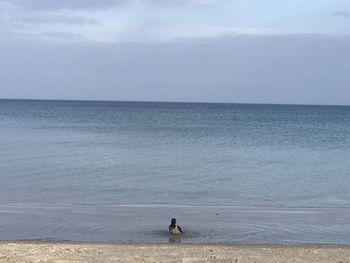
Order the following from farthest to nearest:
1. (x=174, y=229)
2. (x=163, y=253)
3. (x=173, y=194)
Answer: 1. (x=173, y=194)
2. (x=174, y=229)
3. (x=163, y=253)

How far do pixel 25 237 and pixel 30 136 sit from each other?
45264 mm

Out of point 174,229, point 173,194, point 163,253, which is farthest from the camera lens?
point 173,194

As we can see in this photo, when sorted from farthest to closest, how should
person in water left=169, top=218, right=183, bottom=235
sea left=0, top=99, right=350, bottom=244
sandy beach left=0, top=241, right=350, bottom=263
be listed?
1. sea left=0, top=99, right=350, bottom=244
2. person in water left=169, top=218, right=183, bottom=235
3. sandy beach left=0, top=241, right=350, bottom=263

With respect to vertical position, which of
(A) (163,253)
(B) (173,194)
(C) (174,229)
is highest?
(B) (173,194)

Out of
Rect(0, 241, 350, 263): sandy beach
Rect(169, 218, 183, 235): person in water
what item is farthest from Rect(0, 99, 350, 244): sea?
Rect(0, 241, 350, 263): sandy beach

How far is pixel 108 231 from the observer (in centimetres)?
2089

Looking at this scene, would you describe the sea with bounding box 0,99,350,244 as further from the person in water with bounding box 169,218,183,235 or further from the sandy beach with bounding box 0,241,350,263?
the sandy beach with bounding box 0,241,350,263

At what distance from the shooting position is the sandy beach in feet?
52.4

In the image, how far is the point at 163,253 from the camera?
16844 mm

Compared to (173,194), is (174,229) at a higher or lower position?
lower

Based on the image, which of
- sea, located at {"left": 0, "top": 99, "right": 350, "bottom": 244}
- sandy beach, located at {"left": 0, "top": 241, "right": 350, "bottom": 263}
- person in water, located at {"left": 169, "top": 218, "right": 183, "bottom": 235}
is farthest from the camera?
sea, located at {"left": 0, "top": 99, "right": 350, "bottom": 244}

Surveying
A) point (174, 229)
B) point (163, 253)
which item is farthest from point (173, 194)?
point (163, 253)

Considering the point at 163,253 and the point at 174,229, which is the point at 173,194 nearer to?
the point at 174,229

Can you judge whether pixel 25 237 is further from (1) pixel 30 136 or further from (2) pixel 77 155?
(1) pixel 30 136
